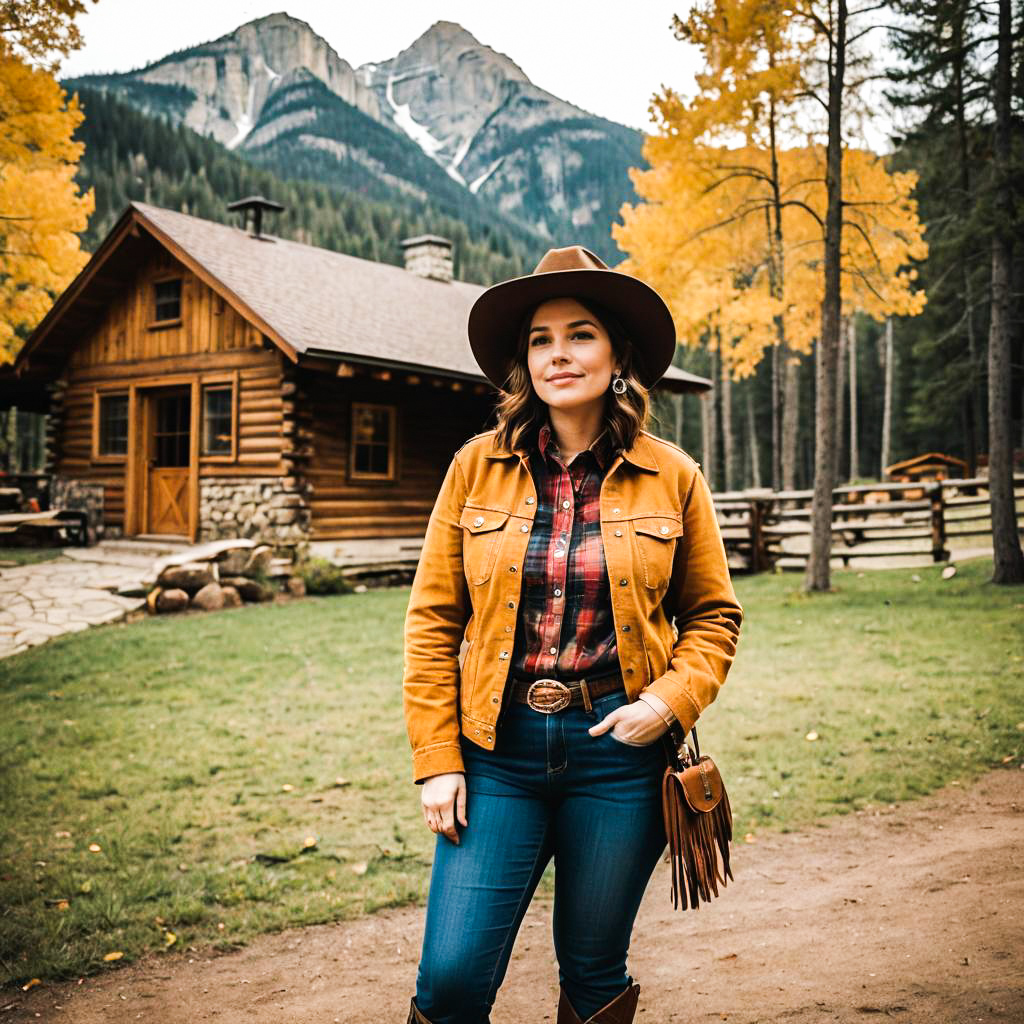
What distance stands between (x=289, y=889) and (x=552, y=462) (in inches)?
118

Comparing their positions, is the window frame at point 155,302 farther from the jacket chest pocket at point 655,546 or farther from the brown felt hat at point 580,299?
the jacket chest pocket at point 655,546

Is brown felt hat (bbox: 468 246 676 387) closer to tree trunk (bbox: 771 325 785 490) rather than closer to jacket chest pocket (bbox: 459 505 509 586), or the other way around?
jacket chest pocket (bbox: 459 505 509 586)

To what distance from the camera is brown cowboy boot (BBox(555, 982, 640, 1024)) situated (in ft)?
6.72

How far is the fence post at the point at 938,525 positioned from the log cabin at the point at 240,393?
745cm

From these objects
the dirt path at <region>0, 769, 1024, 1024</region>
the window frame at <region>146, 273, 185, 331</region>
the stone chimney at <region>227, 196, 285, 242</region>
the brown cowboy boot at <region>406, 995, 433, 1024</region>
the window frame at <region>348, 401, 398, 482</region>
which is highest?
the stone chimney at <region>227, 196, 285, 242</region>

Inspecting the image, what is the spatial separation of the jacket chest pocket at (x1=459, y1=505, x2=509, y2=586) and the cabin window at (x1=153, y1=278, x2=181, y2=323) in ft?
50.7

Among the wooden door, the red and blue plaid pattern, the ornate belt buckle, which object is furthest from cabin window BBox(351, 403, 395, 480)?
the ornate belt buckle

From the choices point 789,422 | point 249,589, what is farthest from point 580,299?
point 789,422

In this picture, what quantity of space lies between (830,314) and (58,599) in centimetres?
1058

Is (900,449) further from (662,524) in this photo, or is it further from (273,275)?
(662,524)

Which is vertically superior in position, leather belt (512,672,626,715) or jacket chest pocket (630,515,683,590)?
jacket chest pocket (630,515,683,590)

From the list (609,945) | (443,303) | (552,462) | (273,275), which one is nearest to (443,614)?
(552,462)

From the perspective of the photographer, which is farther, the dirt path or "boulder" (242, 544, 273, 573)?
"boulder" (242, 544, 273, 573)

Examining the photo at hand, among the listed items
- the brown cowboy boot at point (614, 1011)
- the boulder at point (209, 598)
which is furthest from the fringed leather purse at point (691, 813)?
the boulder at point (209, 598)
